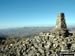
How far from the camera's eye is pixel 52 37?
112 feet

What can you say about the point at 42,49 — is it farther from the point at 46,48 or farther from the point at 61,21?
the point at 61,21

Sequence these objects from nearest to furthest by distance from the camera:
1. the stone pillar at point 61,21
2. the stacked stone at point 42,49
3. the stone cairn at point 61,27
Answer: the stacked stone at point 42,49, the stone cairn at point 61,27, the stone pillar at point 61,21

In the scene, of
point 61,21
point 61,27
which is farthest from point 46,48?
point 61,21

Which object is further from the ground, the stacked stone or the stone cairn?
the stone cairn

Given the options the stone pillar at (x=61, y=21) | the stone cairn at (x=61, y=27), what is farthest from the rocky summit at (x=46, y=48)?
the stone pillar at (x=61, y=21)

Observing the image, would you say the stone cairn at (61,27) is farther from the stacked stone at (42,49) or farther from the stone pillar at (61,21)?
the stacked stone at (42,49)

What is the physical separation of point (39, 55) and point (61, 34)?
12.1 m

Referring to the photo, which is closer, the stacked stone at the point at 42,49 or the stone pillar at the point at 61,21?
the stacked stone at the point at 42,49

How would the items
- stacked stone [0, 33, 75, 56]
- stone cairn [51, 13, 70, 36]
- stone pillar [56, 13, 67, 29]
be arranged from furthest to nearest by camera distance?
stone pillar [56, 13, 67, 29] → stone cairn [51, 13, 70, 36] → stacked stone [0, 33, 75, 56]

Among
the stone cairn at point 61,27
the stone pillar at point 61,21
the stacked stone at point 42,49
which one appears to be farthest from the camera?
the stone pillar at point 61,21

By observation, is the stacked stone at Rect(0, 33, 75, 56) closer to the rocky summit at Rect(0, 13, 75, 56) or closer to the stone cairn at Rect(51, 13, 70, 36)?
the rocky summit at Rect(0, 13, 75, 56)

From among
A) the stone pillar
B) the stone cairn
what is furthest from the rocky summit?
the stone pillar

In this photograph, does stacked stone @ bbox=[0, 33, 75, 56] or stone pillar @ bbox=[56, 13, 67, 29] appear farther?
stone pillar @ bbox=[56, 13, 67, 29]

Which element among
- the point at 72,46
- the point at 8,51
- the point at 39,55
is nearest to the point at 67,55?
the point at 39,55
